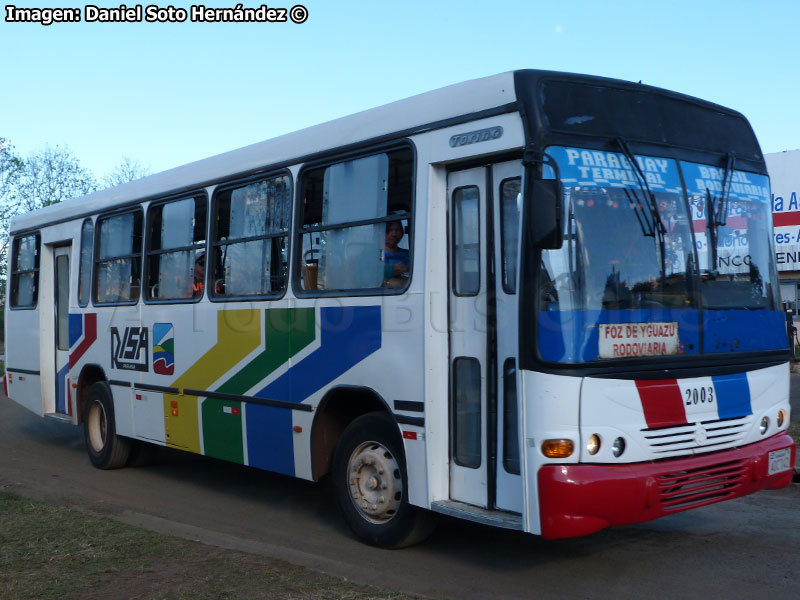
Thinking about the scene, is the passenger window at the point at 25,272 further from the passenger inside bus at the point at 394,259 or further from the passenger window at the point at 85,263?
the passenger inside bus at the point at 394,259

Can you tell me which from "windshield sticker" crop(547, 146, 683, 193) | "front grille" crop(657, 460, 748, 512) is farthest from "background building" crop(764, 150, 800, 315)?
"windshield sticker" crop(547, 146, 683, 193)

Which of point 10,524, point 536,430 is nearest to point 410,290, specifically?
point 536,430

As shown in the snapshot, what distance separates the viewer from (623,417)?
559cm

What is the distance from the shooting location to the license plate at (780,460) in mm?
6250

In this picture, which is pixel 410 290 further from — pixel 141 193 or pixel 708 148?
pixel 141 193

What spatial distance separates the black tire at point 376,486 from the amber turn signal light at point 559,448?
1.35 meters

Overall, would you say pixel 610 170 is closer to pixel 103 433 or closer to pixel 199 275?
pixel 199 275

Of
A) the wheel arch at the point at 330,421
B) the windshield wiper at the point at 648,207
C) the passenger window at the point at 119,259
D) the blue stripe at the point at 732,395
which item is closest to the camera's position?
the windshield wiper at the point at 648,207

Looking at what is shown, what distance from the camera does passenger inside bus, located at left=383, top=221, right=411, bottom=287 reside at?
6.55 metres

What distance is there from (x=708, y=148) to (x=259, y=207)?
12.3ft

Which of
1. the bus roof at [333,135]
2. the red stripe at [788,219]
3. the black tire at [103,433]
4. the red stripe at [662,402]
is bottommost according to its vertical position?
the black tire at [103,433]

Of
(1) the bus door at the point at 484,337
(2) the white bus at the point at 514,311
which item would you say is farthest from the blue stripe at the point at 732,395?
(1) the bus door at the point at 484,337

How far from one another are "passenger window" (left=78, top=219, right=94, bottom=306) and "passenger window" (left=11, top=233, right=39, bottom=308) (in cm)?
133

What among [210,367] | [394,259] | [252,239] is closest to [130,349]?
[210,367]
